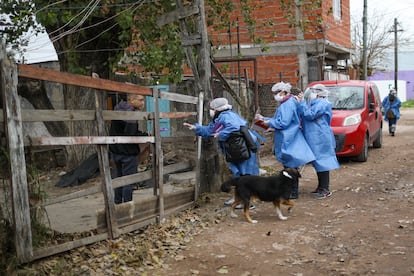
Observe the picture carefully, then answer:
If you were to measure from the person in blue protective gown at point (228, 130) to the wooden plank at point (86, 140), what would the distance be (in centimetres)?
104

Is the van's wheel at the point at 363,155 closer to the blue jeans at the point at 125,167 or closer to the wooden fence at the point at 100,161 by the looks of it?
the wooden fence at the point at 100,161

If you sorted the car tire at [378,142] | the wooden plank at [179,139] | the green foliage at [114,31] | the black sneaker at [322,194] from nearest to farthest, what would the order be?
the wooden plank at [179,139]
the black sneaker at [322,194]
the green foliage at [114,31]
the car tire at [378,142]

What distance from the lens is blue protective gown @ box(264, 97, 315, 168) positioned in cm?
747

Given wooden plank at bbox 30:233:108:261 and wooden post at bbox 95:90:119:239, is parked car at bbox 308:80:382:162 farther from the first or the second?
wooden plank at bbox 30:233:108:261

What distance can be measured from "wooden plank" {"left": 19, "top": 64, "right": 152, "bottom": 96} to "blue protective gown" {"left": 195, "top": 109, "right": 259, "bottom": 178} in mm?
1198

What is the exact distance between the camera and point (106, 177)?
17.4 feet

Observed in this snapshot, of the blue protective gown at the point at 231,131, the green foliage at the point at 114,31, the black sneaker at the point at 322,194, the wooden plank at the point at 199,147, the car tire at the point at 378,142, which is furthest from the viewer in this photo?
the car tire at the point at 378,142

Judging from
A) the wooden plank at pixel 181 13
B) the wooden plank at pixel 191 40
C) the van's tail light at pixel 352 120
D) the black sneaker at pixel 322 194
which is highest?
the wooden plank at pixel 181 13

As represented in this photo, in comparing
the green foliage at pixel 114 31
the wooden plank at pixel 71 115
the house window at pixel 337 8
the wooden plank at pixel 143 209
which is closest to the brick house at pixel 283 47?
the house window at pixel 337 8

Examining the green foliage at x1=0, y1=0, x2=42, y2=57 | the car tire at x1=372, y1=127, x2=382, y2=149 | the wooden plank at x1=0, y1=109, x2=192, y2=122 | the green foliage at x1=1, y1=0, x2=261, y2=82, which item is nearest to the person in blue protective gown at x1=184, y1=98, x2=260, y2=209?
the wooden plank at x1=0, y1=109, x2=192, y2=122

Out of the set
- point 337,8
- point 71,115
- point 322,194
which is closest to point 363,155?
point 322,194

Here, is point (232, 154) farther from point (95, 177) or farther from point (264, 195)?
point (95, 177)

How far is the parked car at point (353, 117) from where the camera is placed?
11000 mm

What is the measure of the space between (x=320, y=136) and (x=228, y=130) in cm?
181
